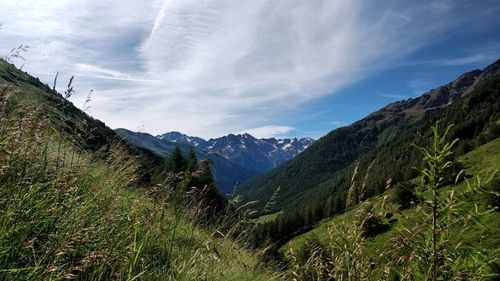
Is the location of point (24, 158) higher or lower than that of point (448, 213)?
higher

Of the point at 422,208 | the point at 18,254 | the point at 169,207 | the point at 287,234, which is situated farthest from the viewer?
the point at 287,234

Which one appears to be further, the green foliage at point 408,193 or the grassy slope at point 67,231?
the green foliage at point 408,193

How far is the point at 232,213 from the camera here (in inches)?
290

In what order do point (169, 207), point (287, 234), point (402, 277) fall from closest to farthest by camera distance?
point (402, 277)
point (169, 207)
point (287, 234)

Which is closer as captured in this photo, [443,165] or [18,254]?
[18,254]

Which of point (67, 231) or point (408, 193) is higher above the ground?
point (408, 193)

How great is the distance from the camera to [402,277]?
12.8ft

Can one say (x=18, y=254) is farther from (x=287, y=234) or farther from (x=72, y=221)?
(x=287, y=234)

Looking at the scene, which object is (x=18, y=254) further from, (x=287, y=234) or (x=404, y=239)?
(x=287, y=234)

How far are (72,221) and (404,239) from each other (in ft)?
12.3

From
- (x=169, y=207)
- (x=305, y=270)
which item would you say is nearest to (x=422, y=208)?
(x=305, y=270)

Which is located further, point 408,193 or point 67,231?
point 408,193

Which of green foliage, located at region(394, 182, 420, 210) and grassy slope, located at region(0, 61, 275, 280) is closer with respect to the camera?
grassy slope, located at region(0, 61, 275, 280)

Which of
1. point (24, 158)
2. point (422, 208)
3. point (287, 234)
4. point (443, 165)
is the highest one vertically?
point (24, 158)
